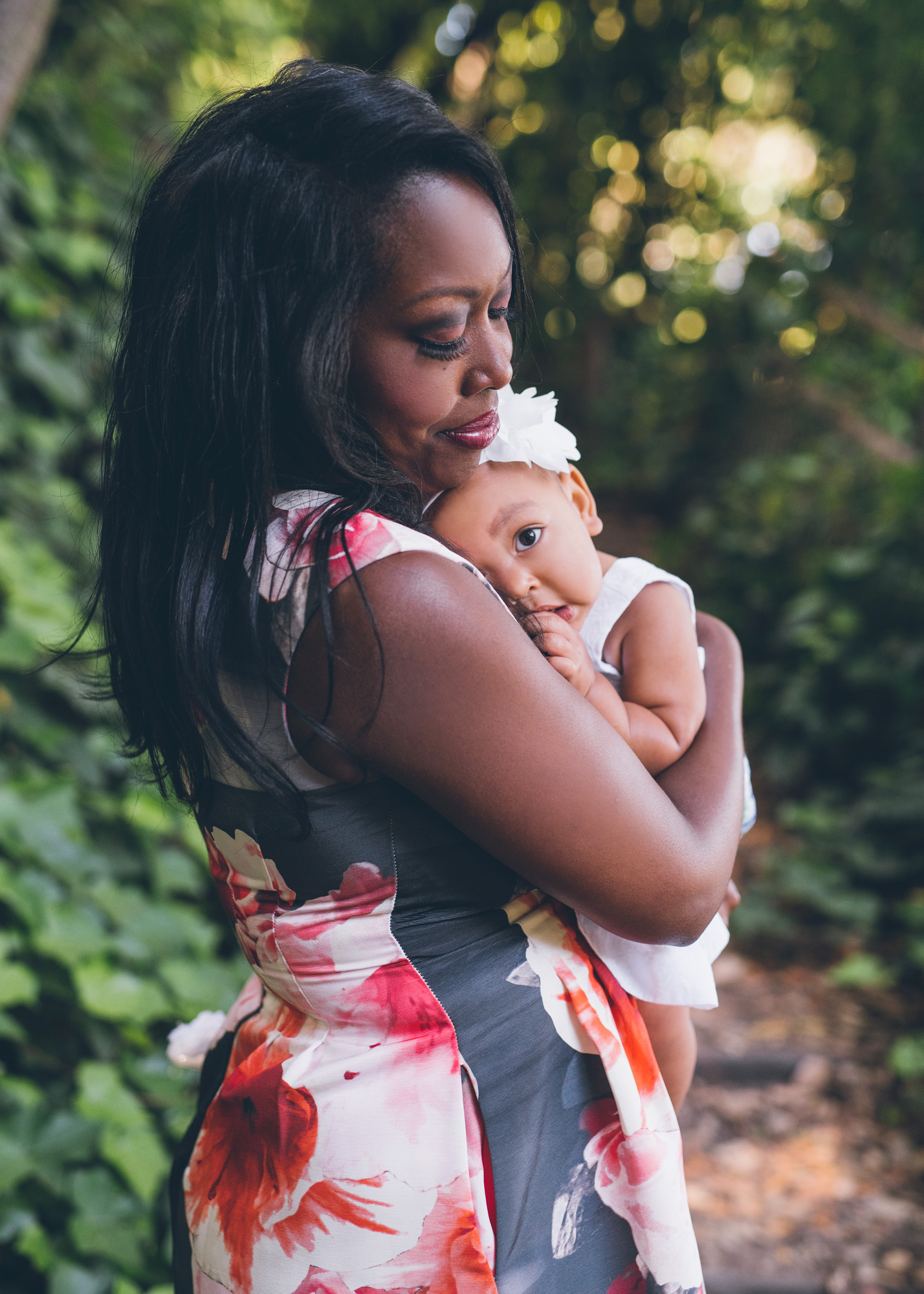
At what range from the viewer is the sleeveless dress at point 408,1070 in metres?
0.88

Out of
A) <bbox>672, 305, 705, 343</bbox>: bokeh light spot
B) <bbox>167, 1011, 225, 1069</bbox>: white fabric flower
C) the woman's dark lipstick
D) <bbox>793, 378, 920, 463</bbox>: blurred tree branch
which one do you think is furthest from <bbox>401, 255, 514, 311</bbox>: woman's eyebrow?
<bbox>672, 305, 705, 343</bbox>: bokeh light spot

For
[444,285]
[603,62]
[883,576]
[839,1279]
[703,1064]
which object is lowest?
[703,1064]

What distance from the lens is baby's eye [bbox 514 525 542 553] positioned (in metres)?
1.04

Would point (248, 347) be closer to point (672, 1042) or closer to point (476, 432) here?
point (476, 432)

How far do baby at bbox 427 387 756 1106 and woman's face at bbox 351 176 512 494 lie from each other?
0.06 metres

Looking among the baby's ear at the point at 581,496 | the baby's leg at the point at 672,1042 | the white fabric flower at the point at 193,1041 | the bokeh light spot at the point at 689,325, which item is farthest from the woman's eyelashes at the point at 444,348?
the bokeh light spot at the point at 689,325

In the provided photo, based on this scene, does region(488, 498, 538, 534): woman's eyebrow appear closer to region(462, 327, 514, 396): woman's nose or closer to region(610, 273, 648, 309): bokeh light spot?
region(462, 327, 514, 396): woman's nose

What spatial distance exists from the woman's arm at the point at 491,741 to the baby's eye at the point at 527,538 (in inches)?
7.8

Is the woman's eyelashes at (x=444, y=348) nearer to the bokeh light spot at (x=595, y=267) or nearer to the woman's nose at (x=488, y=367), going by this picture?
the woman's nose at (x=488, y=367)

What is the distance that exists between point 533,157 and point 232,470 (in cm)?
570

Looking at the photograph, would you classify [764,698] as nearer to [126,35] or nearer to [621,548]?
[621,548]

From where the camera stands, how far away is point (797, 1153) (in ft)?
9.11

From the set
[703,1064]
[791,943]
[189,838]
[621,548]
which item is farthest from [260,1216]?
[621,548]

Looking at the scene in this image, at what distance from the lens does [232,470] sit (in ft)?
2.93
